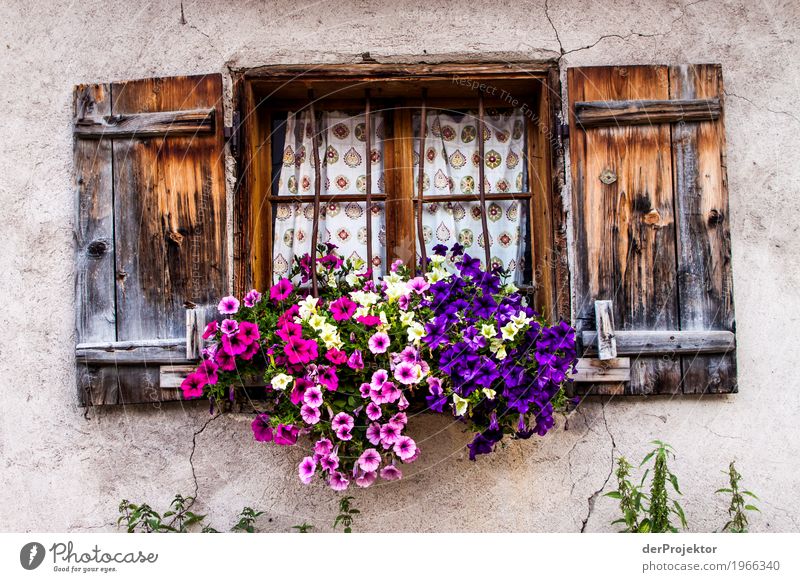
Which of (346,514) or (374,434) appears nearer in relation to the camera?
(374,434)

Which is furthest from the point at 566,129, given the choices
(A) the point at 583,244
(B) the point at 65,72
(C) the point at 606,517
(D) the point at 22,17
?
(D) the point at 22,17

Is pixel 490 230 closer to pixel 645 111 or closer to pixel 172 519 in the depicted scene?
pixel 645 111

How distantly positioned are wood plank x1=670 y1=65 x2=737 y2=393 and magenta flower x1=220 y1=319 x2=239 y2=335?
1531 mm

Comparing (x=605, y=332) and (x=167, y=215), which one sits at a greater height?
(x=167, y=215)

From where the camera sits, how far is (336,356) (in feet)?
8.52

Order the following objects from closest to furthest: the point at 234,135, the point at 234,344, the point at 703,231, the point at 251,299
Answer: the point at 234,344 → the point at 251,299 → the point at 703,231 → the point at 234,135

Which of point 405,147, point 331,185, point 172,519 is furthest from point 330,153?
point 172,519

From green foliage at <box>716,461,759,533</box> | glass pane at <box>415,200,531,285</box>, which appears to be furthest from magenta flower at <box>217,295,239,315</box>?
green foliage at <box>716,461,759,533</box>

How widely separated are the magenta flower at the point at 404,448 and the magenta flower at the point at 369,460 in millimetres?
74

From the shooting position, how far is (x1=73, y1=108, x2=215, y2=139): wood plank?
2973mm

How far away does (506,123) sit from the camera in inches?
129

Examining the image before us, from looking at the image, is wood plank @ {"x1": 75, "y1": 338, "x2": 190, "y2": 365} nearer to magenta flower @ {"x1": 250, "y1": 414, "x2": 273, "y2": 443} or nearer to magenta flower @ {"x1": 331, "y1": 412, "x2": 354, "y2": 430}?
magenta flower @ {"x1": 250, "y1": 414, "x2": 273, "y2": 443}

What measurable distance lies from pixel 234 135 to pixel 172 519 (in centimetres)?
140
